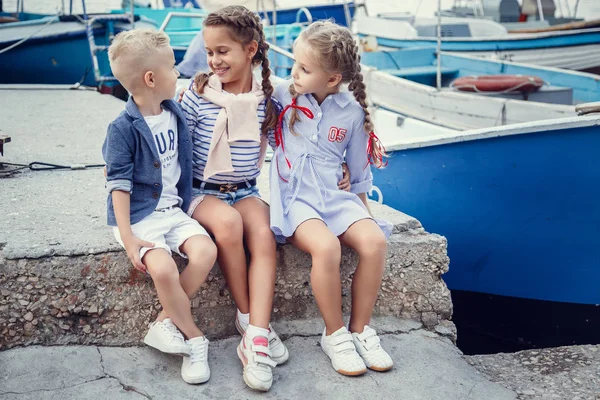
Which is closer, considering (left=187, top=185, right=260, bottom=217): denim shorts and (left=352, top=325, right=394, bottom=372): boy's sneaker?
(left=352, top=325, right=394, bottom=372): boy's sneaker

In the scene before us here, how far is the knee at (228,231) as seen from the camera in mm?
2219

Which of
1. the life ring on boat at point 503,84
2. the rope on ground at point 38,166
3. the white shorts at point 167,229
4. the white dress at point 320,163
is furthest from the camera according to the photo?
the life ring on boat at point 503,84

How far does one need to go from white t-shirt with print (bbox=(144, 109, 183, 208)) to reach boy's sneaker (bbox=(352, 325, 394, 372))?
83 centimetres

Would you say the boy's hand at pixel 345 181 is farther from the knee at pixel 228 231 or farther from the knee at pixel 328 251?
the knee at pixel 228 231

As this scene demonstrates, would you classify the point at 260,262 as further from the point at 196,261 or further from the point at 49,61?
the point at 49,61

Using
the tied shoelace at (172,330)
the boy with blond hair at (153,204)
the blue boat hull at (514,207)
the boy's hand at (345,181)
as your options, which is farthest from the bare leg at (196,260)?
the blue boat hull at (514,207)

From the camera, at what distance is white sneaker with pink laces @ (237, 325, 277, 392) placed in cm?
210

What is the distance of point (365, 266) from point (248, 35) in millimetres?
963

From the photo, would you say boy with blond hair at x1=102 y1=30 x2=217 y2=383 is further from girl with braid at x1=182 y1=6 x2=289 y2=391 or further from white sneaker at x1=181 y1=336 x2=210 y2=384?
girl with braid at x1=182 y1=6 x2=289 y2=391

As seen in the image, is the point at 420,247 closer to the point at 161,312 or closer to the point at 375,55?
the point at 161,312

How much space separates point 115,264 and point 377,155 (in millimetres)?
1077

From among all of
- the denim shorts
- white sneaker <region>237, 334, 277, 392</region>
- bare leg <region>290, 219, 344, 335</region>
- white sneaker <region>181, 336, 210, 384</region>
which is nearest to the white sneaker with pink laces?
white sneaker <region>237, 334, 277, 392</region>

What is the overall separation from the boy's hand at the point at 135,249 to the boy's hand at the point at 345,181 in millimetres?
807

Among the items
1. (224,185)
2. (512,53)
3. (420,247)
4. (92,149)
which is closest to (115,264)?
(224,185)
